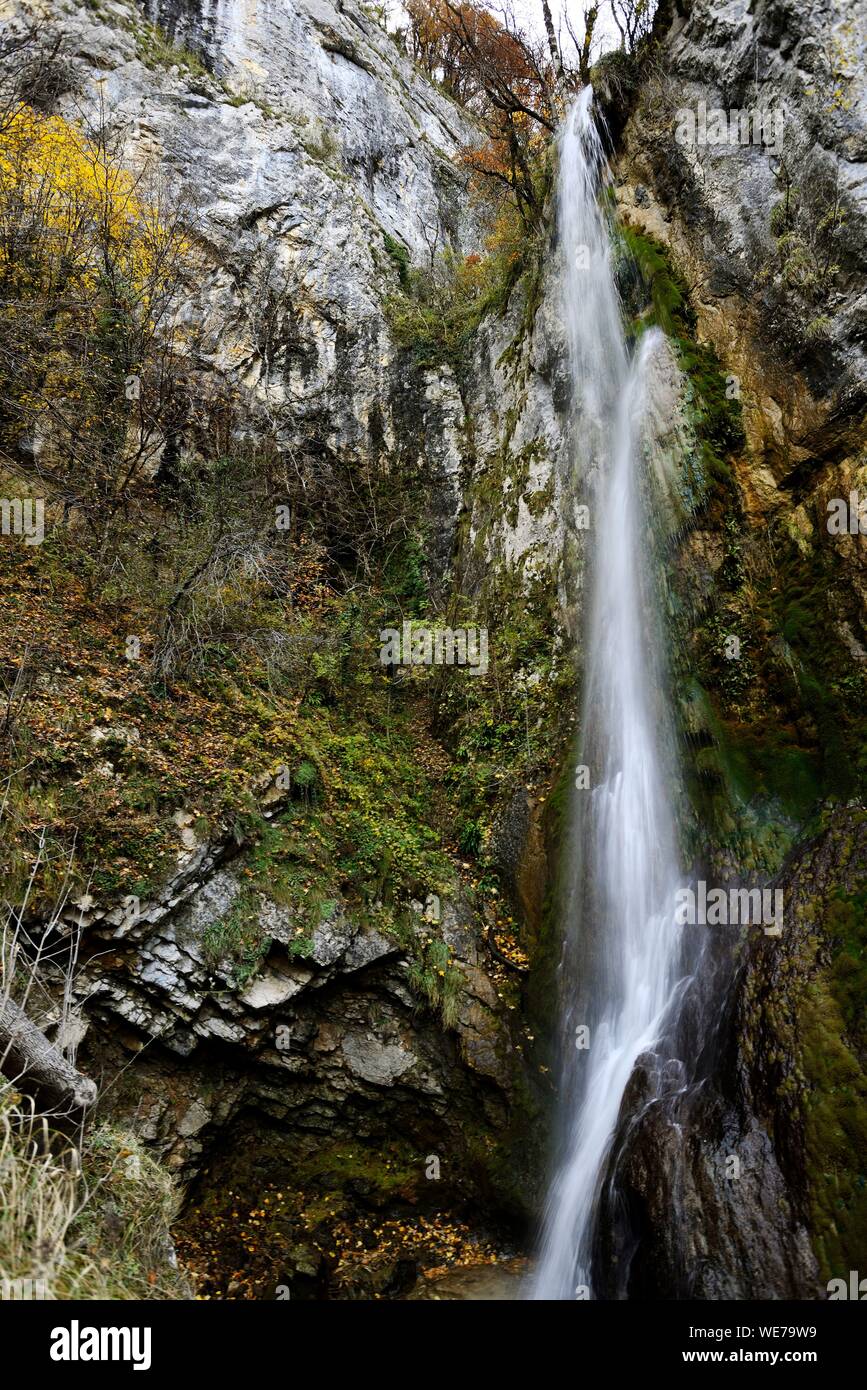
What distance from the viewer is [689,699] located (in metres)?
7.24

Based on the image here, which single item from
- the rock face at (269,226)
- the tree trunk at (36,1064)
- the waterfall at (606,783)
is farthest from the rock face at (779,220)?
the tree trunk at (36,1064)

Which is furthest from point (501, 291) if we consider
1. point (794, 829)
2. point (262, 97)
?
point (794, 829)

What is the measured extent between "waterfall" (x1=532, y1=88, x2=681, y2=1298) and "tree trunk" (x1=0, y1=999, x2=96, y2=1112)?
12.8 ft

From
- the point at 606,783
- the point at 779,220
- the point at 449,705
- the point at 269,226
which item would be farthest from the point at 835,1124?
the point at 269,226

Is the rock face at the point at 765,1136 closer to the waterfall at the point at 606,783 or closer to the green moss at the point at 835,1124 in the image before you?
the green moss at the point at 835,1124

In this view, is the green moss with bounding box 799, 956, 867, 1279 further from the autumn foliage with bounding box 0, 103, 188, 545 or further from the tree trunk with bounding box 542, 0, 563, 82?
the tree trunk with bounding box 542, 0, 563, 82

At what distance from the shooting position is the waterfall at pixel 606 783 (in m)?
6.05

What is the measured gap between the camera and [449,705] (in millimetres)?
9812

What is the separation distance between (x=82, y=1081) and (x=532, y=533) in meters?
7.67

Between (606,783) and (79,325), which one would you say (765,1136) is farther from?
(79,325)

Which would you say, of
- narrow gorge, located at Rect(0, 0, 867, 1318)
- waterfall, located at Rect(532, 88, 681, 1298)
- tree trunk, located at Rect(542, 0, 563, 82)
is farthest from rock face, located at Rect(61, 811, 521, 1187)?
tree trunk, located at Rect(542, 0, 563, 82)

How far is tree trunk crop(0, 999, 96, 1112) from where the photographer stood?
4094 millimetres

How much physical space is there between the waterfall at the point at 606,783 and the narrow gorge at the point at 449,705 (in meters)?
0.05
